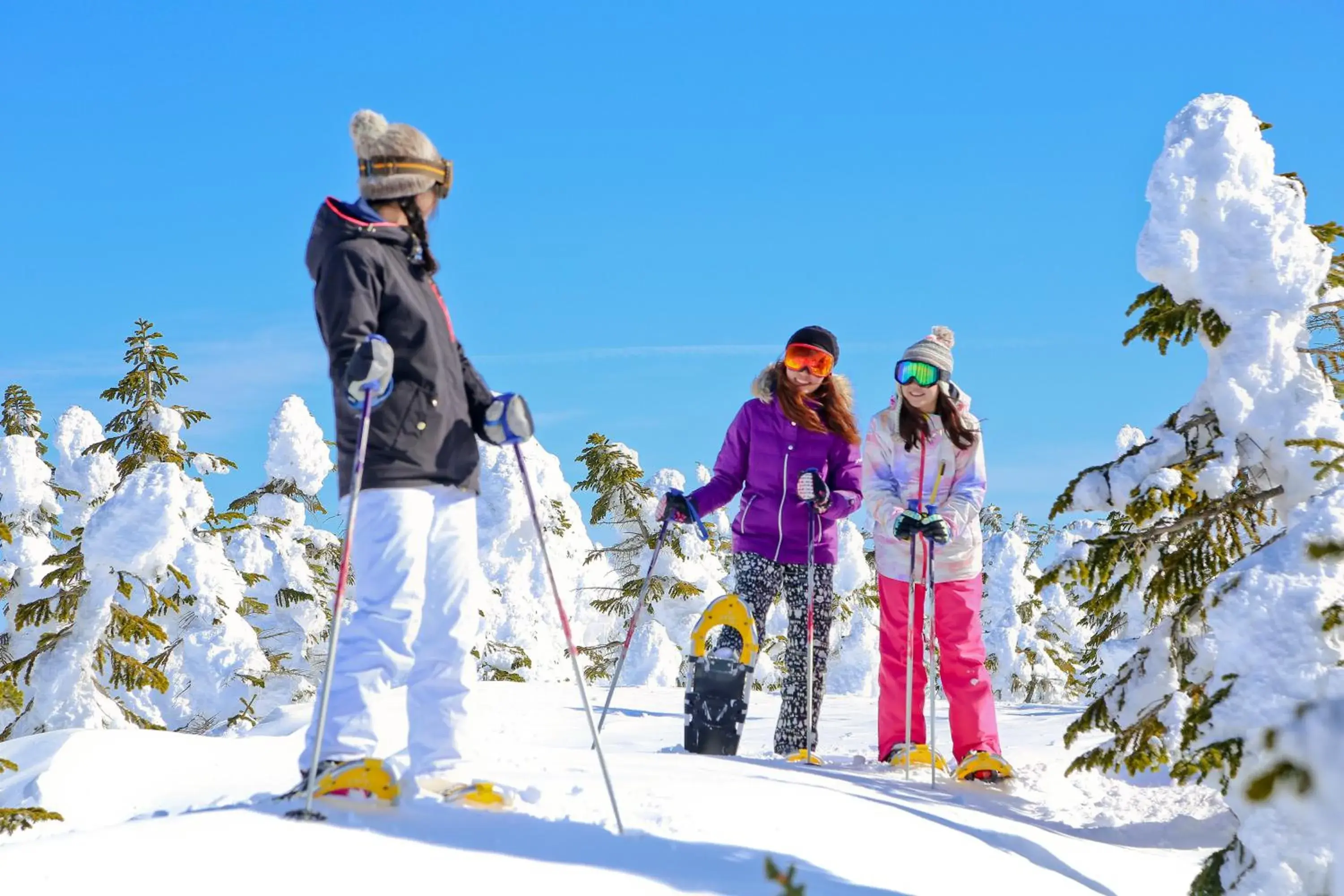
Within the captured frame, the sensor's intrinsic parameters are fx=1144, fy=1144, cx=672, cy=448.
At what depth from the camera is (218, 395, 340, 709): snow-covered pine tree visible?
23.8 meters

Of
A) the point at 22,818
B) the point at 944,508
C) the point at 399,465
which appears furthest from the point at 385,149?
the point at 22,818

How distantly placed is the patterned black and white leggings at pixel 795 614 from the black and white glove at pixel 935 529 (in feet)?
3.17

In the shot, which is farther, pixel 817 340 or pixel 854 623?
pixel 854 623

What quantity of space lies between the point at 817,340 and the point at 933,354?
742 millimetres

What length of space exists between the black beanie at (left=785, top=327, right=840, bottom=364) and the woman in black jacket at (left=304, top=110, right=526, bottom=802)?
3093mm

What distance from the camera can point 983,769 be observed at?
6902mm

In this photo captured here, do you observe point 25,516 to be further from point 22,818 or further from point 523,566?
point 22,818

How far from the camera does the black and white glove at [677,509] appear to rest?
7211 mm

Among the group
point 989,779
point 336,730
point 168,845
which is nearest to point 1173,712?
point 989,779

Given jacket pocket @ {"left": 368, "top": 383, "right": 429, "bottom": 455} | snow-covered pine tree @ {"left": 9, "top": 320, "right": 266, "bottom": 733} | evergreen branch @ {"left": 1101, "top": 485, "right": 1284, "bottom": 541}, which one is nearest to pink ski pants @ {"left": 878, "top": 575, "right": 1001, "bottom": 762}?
evergreen branch @ {"left": 1101, "top": 485, "right": 1284, "bottom": 541}

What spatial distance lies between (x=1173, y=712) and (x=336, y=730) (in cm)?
423

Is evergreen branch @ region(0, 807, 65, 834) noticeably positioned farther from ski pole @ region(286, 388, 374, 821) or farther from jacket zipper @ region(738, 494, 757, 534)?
jacket zipper @ region(738, 494, 757, 534)

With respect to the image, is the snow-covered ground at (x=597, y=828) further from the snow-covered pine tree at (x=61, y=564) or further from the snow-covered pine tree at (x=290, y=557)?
the snow-covered pine tree at (x=290, y=557)

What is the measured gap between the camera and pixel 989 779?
273 inches
